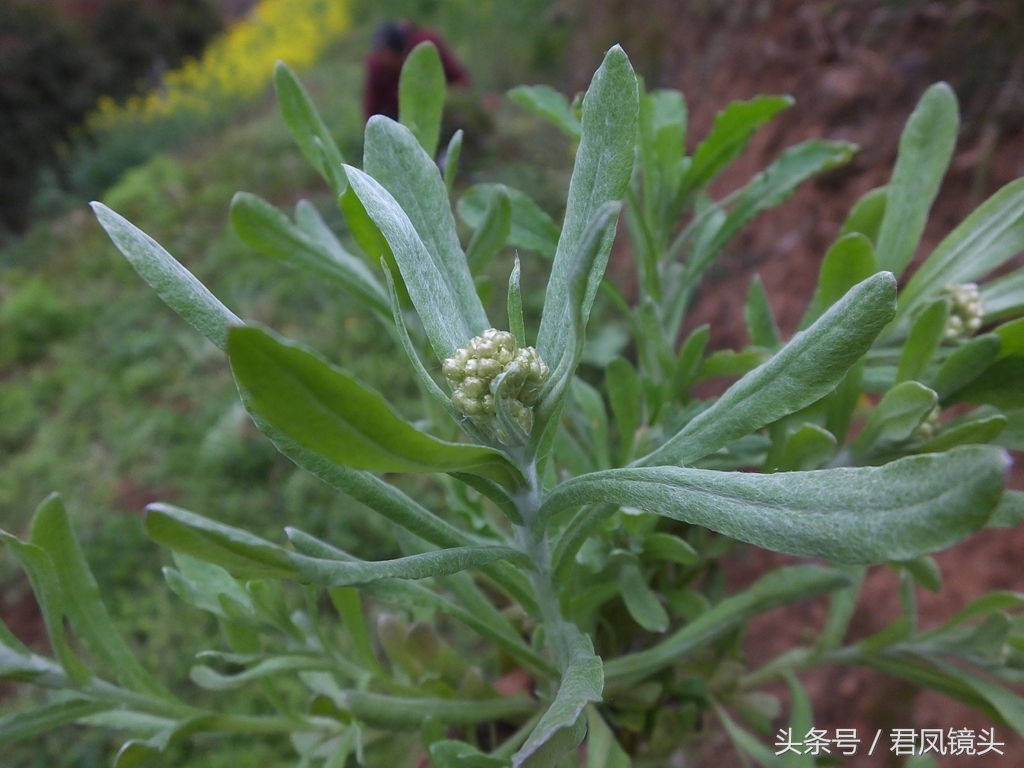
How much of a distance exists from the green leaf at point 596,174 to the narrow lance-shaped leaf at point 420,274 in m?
0.08

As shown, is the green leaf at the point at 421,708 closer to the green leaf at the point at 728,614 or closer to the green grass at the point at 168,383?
the green leaf at the point at 728,614

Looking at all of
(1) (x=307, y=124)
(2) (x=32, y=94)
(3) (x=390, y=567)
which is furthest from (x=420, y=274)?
(2) (x=32, y=94)

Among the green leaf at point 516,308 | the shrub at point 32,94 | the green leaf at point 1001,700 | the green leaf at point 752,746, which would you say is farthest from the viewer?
the shrub at point 32,94

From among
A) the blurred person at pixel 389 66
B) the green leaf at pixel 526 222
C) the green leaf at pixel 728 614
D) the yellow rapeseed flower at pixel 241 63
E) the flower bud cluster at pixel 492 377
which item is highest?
the yellow rapeseed flower at pixel 241 63

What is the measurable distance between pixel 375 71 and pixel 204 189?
4.90ft

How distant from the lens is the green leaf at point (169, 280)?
50 centimetres

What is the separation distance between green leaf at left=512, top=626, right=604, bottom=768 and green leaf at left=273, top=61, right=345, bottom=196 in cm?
56

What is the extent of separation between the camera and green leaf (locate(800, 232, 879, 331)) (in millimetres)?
629

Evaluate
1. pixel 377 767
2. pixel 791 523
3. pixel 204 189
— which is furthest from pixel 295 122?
pixel 204 189

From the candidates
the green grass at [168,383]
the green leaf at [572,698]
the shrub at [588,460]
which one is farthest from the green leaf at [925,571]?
the green grass at [168,383]

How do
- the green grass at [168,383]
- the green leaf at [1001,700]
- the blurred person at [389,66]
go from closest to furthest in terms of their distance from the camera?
the green leaf at [1001,700]
the green grass at [168,383]
the blurred person at [389,66]

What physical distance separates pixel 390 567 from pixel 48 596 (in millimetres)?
464

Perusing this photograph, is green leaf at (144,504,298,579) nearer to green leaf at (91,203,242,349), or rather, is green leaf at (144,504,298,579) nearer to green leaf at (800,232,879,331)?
green leaf at (91,203,242,349)

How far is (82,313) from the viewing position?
3625mm
